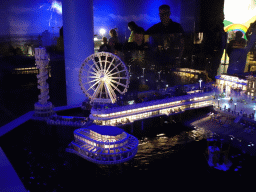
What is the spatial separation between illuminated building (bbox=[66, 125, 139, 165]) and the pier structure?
3704 mm

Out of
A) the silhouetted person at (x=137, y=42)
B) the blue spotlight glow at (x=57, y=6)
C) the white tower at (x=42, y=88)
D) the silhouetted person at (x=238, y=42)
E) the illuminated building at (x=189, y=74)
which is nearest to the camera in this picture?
the white tower at (x=42, y=88)

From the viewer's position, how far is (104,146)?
589 inches

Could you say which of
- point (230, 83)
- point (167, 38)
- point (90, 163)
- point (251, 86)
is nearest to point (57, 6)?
point (167, 38)

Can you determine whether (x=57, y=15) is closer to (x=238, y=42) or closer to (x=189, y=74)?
(x=189, y=74)

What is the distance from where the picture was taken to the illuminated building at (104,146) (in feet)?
47.8

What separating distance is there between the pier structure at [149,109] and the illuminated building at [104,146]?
3.70m

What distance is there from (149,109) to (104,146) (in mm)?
7598

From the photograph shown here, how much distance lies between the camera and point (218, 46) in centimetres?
3588

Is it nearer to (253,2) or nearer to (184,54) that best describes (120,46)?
(184,54)

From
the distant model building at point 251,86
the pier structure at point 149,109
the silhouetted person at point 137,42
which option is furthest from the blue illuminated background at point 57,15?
the distant model building at point 251,86

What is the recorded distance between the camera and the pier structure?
19625 mm

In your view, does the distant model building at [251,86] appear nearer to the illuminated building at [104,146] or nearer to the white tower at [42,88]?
the illuminated building at [104,146]

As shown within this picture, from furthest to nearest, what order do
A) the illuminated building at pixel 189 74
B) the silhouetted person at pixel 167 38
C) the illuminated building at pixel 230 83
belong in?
the illuminated building at pixel 189 74 → the silhouetted person at pixel 167 38 → the illuminated building at pixel 230 83

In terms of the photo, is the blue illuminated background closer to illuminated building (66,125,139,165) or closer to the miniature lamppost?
the miniature lamppost
